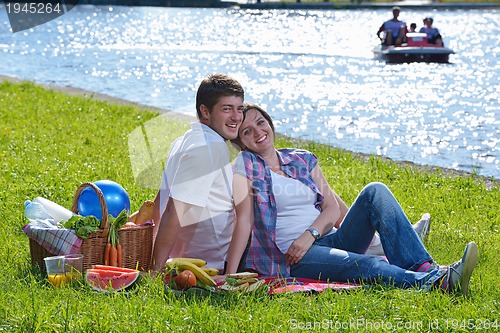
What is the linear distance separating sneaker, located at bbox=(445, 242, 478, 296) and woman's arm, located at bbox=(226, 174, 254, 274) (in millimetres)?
1248

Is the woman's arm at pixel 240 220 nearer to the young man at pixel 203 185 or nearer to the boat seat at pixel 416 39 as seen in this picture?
the young man at pixel 203 185

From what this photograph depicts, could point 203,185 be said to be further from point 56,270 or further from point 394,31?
point 394,31

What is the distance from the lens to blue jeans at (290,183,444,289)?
5.45 m

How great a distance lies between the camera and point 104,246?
18.7ft

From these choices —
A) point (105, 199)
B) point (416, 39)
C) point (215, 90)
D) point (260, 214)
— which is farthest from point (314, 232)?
point (416, 39)

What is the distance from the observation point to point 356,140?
15.6 metres

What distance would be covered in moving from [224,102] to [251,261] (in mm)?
1013

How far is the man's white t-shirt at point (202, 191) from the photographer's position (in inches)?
222

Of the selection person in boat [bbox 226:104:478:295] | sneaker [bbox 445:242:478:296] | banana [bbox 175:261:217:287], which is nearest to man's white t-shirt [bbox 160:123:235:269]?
person in boat [bbox 226:104:478:295]

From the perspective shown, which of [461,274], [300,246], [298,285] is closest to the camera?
[461,274]

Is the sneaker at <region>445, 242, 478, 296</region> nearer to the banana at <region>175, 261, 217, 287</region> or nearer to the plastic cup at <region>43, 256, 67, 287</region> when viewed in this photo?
the banana at <region>175, 261, 217, 287</region>

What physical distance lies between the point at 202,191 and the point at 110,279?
2.57 feet

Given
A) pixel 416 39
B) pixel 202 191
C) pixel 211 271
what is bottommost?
pixel 416 39

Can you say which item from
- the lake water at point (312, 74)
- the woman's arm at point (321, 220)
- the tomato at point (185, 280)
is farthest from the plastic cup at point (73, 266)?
the lake water at point (312, 74)
